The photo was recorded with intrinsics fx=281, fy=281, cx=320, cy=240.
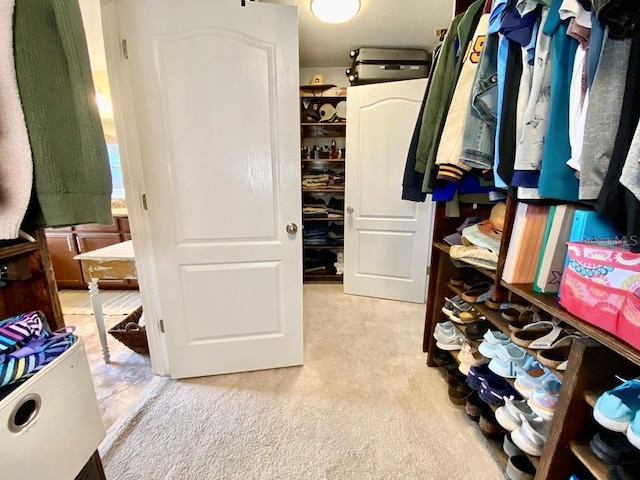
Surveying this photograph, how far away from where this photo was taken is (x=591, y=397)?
739 mm

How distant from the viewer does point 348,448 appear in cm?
123

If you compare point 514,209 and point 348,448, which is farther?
point 348,448

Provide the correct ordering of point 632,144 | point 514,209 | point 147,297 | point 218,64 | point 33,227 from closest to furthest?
point 632,144
point 33,227
point 514,209
point 218,64
point 147,297

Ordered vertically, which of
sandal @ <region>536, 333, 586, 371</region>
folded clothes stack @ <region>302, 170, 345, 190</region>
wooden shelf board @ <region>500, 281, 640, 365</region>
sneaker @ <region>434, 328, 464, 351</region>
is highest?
folded clothes stack @ <region>302, 170, 345, 190</region>

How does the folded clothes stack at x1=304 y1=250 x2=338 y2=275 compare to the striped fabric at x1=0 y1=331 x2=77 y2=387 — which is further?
the folded clothes stack at x1=304 y1=250 x2=338 y2=275

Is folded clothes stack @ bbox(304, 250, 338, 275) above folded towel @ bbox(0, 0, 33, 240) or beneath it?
beneath

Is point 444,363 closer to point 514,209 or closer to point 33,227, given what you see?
point 514,209

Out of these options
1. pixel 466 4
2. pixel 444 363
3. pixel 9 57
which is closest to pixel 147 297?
pixel 9 57

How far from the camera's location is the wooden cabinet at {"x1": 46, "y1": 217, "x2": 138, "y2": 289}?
112 inches

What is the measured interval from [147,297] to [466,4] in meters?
2.25

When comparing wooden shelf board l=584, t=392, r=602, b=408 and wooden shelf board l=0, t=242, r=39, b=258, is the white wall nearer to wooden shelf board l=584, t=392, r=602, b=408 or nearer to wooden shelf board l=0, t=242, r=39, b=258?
wooden shelf board l=0, t=242, r=39, b=258

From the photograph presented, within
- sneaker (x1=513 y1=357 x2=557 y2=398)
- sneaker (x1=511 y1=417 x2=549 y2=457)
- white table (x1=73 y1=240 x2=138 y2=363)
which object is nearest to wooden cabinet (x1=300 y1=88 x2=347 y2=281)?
white table (x1=73 y1=240 x2=138 y2=363)

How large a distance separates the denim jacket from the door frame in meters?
1.47

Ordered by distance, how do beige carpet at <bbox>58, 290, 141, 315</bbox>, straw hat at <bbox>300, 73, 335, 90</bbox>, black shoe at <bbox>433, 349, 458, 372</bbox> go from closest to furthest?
black shoe at <bbox>433, 349, 458, 372</bbox> → beige carpet at <bbox>58, 290, 141, 315</bbox> → straw hat at <bbox>300, 73, 335, 90</bbox>
